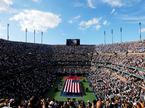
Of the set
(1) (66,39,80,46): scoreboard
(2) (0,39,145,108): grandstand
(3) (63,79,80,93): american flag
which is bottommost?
(3) (63,79,80,93): american flag

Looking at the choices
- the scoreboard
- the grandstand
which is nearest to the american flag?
the grandstand

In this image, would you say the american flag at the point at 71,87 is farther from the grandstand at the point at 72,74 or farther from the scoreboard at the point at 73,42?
the scoreboard at the point at 73,42

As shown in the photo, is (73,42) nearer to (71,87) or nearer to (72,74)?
(72,74)

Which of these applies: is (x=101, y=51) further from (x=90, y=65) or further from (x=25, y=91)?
(x=25, y=91)

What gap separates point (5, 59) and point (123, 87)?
2442 cm

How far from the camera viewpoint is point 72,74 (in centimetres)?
8831

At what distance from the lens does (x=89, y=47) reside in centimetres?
11381

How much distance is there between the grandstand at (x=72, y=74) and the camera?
44.9 m

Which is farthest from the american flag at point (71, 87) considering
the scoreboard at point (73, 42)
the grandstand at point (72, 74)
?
the scoreboard at point (73, 42)

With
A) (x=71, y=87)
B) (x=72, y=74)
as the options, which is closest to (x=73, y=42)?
(x=72, y=74)

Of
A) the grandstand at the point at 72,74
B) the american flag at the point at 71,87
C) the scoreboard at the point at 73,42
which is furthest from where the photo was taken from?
the scoreboard at the point at 73,42

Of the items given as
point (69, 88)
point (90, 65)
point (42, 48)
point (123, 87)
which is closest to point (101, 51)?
point (90, 65)

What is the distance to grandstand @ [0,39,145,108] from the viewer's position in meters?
44.9

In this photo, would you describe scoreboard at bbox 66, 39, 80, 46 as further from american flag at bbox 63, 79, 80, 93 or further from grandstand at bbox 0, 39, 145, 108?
american flag at bbox 63, 79, 80, 93
